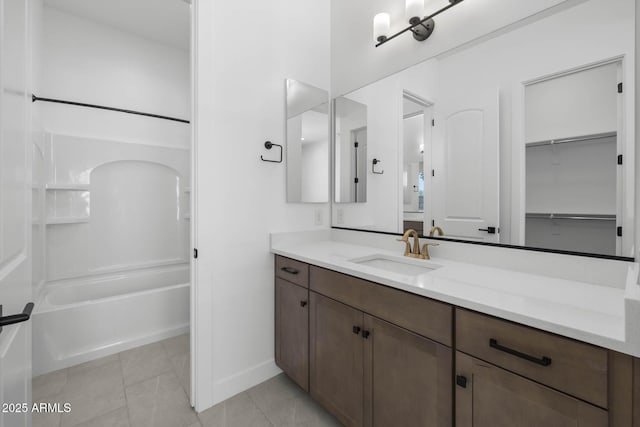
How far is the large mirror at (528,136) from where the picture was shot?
1.00 meters

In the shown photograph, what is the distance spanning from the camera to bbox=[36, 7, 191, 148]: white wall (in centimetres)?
235

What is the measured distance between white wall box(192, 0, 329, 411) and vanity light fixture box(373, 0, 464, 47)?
604 millimetres

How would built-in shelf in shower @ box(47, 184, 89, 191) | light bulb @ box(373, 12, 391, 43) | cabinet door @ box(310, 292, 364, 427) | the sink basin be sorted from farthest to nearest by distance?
1. built-in shelf in shower @ box(47, 184, 89, 191)
2. light bulb @ box(373, 12, 391, 43)
3. the sink basin
4. cabinet door @ box(310, 292, 364, 427)

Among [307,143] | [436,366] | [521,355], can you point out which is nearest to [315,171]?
[307,143]

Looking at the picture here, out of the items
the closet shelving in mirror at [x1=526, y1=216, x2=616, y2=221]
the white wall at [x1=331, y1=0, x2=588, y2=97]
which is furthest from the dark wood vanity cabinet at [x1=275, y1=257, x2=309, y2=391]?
the white wall at [x1=331, y1=0, x2=588, y2=97]

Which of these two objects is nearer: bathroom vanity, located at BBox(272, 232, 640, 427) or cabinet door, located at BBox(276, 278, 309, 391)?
bathroom vanity, located at BBox(272, 232, 640, 427)

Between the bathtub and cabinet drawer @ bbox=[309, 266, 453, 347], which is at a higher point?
cabinet drawer @ bbox=[309, 266, 453, 347]

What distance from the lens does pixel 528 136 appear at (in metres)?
1.19

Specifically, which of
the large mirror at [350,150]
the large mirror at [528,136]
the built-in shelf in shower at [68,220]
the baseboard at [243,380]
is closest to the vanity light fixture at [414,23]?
the large mirror at [528,136]

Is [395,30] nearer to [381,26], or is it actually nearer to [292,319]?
[381,26]

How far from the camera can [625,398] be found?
0.61 m

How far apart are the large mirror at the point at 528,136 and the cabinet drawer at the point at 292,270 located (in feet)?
2.24

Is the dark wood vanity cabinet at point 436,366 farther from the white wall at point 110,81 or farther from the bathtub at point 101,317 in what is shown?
the white wall at point 110,81

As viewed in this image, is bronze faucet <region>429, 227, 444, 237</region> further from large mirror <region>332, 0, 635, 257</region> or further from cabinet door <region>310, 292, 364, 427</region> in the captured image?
cabinet door <region>310, 292, 364, 427</region>
